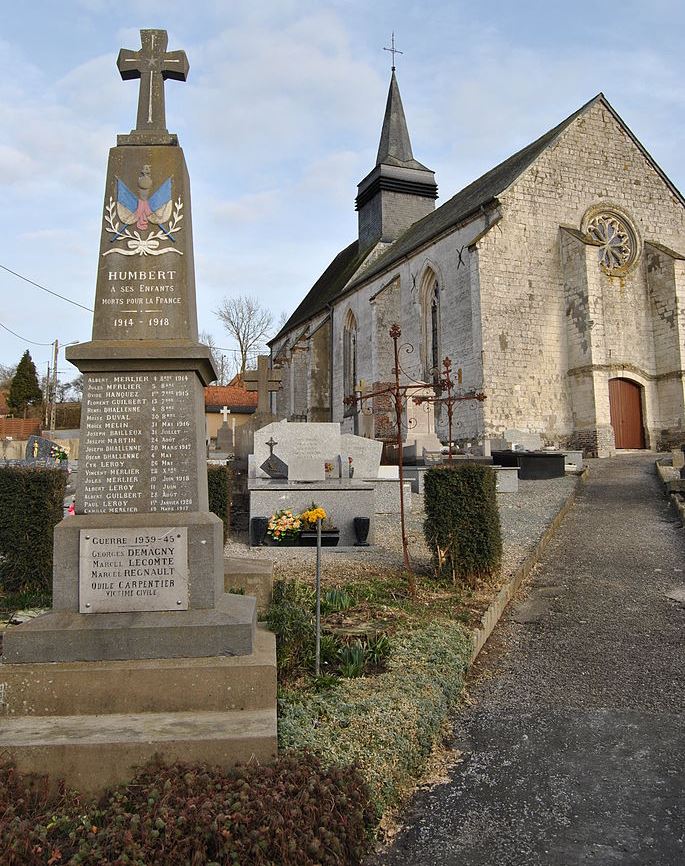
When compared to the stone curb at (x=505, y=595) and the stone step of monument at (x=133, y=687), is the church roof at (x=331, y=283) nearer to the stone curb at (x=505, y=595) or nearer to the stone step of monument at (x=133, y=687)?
the stone curb at (x=505, y=595)

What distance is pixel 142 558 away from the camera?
3.43 meters

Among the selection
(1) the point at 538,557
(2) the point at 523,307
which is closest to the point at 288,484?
(1) the point at 538,557

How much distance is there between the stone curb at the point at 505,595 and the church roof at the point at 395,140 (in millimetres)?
26953

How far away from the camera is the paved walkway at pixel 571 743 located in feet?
8.16

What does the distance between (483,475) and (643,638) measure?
210 centimetres

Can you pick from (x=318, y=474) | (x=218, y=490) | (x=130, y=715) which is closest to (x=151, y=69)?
(x=130, y=715)

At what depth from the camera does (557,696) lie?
3912 millimetres

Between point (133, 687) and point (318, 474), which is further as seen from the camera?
point (318, 474)

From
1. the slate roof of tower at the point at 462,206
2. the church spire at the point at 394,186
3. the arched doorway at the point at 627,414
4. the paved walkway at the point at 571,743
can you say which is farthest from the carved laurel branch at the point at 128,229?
the church spire at the point at 394,186

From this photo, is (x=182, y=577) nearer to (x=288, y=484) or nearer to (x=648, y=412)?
(x=288, y=484)

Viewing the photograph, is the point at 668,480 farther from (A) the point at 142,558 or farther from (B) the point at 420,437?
(A) the point at 142,558

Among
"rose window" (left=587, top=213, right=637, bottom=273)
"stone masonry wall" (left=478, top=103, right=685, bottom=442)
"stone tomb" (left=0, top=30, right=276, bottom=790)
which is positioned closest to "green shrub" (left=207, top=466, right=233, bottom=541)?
"stone tomb" (left=0, top=30, right=276, bottom=790)

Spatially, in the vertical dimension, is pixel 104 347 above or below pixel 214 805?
above

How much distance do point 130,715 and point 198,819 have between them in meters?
0.86
